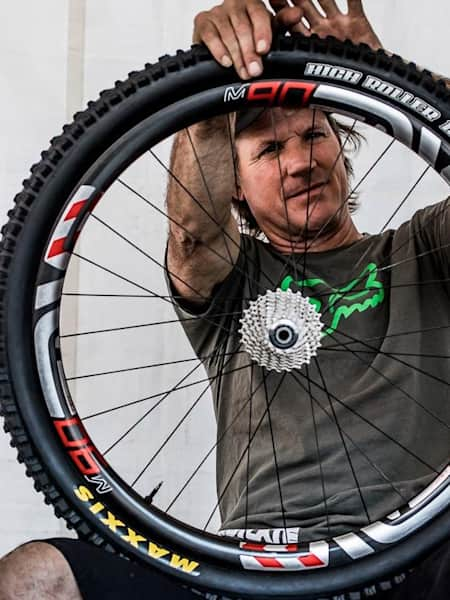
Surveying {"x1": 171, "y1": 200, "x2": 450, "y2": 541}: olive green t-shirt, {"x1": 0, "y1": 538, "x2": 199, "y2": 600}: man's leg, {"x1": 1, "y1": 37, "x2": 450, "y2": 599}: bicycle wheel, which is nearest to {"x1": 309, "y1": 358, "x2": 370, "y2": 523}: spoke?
{"x1": 171, "y1": 200, "x2": 450, "y2": 541}: olive green t-shirt

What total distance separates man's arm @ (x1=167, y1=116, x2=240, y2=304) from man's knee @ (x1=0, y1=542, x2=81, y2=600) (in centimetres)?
56

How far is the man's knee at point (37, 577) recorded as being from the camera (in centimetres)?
99

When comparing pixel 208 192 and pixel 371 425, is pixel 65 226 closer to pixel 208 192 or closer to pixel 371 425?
pixel 208 192

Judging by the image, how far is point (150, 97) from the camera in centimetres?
115

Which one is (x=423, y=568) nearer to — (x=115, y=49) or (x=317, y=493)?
(x=317, y=493)

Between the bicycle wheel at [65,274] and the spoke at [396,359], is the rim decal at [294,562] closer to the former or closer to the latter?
the bicycle wheel at [65,274]

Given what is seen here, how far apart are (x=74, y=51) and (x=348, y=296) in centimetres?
99

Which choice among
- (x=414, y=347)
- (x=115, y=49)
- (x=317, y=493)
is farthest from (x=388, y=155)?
(x=317, y=493)

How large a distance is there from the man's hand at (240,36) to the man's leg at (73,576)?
53 cm

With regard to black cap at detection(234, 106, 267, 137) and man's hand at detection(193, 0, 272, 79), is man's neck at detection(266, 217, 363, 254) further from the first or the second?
man's hand at detection(193, 0, 272, 79)

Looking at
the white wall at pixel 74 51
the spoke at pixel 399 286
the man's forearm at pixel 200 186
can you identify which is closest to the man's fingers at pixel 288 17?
the man's forearm at pixel 200 186

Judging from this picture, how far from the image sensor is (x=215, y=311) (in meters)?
1.53

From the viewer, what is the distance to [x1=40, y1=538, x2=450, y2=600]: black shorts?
100 centimetres

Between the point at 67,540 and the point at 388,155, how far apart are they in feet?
4.33
